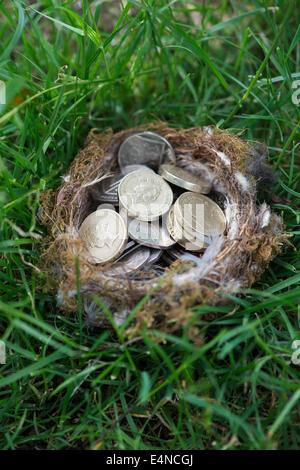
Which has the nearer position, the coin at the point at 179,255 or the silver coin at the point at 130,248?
the coin at the point at 179,255

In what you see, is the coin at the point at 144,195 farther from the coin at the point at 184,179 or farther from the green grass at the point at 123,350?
the green grass at the point at 123,350

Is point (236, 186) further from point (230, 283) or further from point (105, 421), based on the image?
point (105, 421)

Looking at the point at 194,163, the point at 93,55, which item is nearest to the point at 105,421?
the point at 194,163

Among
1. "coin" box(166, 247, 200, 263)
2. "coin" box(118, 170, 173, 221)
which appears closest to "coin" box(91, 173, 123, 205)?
"coin" box(118, 170, 173, 221)

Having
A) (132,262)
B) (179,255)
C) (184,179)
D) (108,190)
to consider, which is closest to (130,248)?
(132,262)

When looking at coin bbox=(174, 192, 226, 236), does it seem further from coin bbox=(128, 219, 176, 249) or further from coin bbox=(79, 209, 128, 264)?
coin bbox=(79, 209, 128, 264)

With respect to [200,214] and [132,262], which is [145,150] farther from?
[132,262]

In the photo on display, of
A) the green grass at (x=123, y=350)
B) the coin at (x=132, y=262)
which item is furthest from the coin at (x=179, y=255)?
the green grass at (x=123, y=350)
